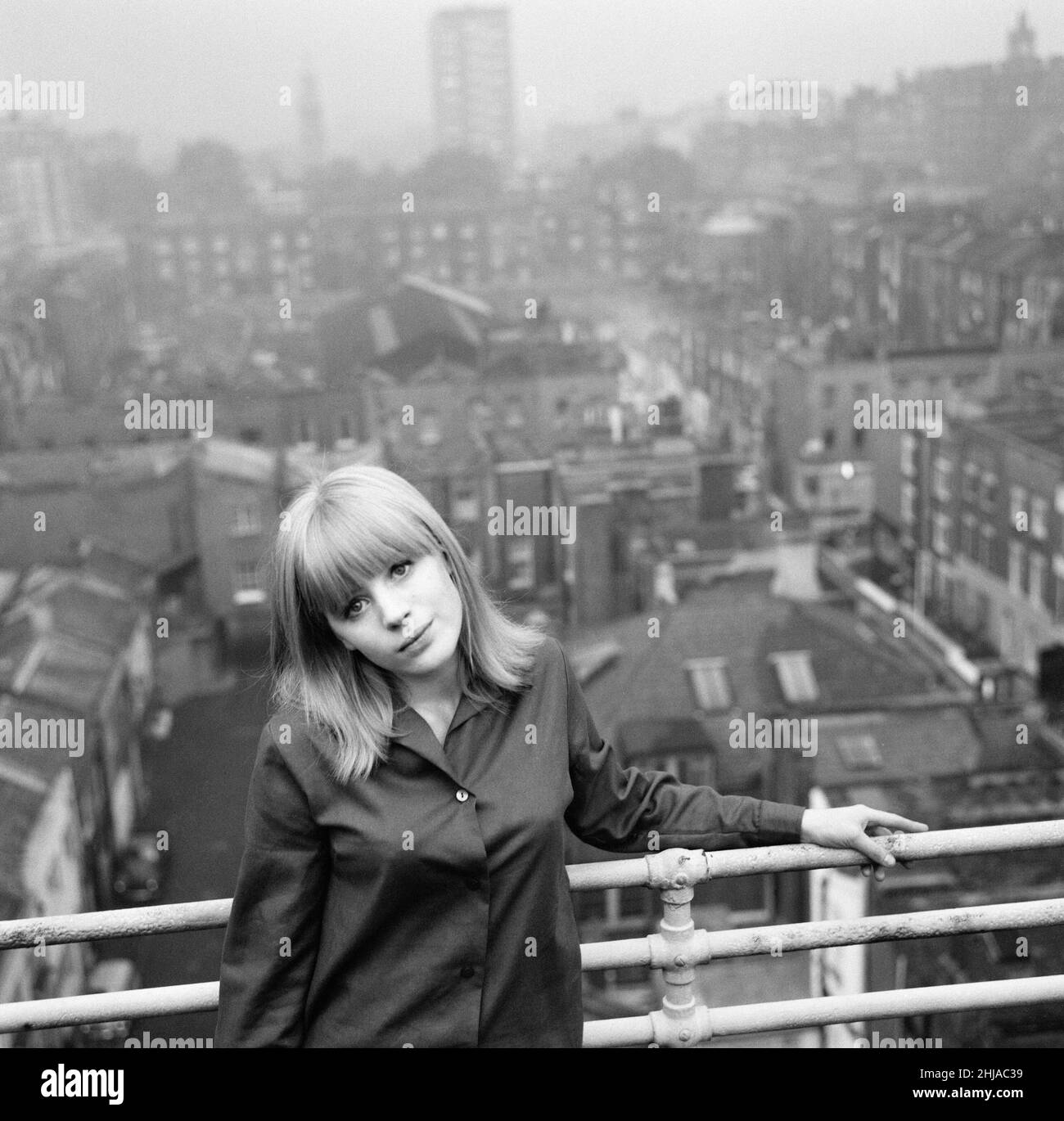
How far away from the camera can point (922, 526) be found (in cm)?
1327

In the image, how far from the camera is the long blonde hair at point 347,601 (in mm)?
1137

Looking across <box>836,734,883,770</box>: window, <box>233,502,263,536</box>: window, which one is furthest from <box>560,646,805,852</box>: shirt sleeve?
<box>233,502,263,536</box>: window

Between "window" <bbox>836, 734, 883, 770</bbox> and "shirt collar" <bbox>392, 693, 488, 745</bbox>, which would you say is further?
"window" <bbox>836, 734, 883, 770</bbox>

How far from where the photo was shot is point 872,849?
1220 millimetres

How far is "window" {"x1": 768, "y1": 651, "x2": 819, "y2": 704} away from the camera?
10758mm
